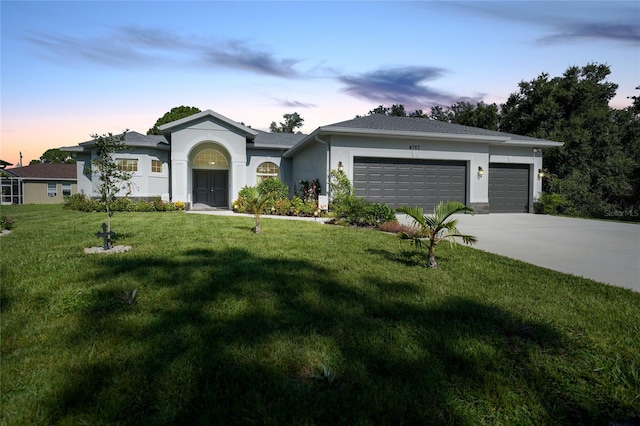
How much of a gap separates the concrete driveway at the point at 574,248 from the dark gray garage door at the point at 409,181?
13.3 feet

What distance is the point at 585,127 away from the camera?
23719 millimetres

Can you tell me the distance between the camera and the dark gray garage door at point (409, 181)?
49.1 feet

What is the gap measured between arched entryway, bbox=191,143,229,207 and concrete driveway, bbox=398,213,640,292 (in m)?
15.1

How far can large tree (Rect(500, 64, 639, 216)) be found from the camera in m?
22.1

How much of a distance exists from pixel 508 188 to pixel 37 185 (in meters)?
38.4

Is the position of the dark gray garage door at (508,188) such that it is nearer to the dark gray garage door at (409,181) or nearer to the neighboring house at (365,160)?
the neighboring house at (365,160)

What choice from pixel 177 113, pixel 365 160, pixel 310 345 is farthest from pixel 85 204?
pixel 177 113

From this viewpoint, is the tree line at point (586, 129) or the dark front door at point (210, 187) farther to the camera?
the dark front door at point (210, 187)

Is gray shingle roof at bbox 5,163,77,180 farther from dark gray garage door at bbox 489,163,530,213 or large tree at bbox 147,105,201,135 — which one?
dark gray garage door at bbox 489,163,530,213

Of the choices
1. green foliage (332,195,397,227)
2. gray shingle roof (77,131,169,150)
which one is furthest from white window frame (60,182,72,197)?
green foliage (332,195,397,227)

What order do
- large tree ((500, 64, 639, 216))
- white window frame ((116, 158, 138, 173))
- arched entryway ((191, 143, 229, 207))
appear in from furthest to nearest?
large tree ((500, 64, 639, 216)) → arched entryway ((191, 143, 229, 207)) → white window frame ((116, 158, 138, 173))

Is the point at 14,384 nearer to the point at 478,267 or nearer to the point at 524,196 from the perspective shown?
the point at 478,267

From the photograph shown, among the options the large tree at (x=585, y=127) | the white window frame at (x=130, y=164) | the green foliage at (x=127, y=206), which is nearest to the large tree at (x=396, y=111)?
the large tree at (x=585, y=127)

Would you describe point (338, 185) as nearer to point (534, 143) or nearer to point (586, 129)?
point (534, 143)
